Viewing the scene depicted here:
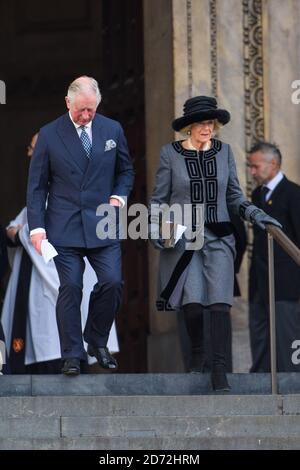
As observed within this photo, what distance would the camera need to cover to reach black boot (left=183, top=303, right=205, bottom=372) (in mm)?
14594

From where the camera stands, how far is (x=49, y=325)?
16.4 meters

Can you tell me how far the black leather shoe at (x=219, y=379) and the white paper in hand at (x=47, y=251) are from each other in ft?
4.31

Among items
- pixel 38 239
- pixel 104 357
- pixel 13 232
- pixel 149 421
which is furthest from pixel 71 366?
pixel 13 232

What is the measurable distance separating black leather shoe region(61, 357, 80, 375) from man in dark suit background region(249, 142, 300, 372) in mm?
2358

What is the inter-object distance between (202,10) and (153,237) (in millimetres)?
3798

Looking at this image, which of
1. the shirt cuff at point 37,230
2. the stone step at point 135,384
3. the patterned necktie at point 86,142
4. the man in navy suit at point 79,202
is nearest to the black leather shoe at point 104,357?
the man in navy suit at point 79,202

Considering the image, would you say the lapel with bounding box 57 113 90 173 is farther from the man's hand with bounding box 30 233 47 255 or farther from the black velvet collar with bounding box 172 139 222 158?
the black velvet collar with bounding box 172 139 222 158

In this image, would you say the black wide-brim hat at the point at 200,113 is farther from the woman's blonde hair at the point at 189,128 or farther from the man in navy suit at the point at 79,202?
the man in navy suit at the point at 79,202

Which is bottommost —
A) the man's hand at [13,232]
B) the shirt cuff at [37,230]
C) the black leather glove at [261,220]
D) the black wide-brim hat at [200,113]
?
the shirt cuff at [37,230]

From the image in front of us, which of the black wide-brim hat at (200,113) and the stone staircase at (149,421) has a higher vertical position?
the black wide-brim hat at (200,113)

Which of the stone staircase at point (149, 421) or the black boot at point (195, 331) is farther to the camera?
the black boot at point (195, 331)

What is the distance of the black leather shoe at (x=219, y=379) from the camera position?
14188mm

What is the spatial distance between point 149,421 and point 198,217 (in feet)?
6.21
